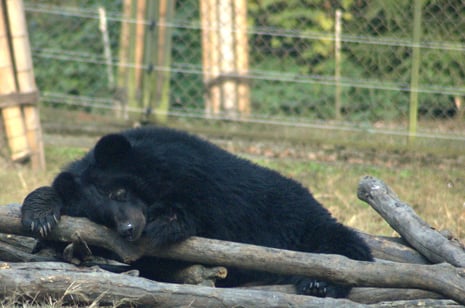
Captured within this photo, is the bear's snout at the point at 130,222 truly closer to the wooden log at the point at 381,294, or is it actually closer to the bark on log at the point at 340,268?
the bark on log at the point at 340,268

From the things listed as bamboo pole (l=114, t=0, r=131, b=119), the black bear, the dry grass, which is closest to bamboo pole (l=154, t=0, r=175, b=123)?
bamboo pole (l=114, t=0, r=131, b=119)

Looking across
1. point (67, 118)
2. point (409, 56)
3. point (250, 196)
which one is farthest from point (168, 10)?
point (250, 196)

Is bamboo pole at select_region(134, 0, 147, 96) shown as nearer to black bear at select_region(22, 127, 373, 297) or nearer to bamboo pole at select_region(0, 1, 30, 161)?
bamboo pole at select_region(0, 1, 30, 161)

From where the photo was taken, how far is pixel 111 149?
189 inches

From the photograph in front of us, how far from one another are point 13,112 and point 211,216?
13.9 feet

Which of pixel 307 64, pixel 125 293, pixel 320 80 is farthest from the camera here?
pixel 307 64

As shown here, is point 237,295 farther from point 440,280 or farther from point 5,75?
point 5,75

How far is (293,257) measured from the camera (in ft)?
14.2

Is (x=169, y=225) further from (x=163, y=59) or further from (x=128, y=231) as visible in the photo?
(x=163, y=59)

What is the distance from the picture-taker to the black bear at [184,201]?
4703 mm

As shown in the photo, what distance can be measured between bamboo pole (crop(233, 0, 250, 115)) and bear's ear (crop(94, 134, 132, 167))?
16.7 feet

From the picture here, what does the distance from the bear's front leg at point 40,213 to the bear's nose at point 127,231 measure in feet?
1.30

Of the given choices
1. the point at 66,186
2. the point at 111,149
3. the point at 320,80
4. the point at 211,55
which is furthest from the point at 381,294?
the point at 211,55

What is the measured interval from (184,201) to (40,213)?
83 centimetres
